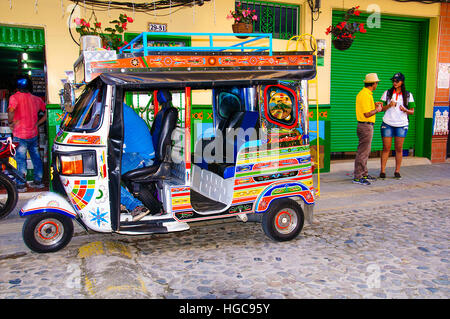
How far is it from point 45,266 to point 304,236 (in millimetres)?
3123

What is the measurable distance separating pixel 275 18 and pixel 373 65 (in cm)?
312

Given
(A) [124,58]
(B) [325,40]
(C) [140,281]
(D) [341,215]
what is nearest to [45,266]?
(C) [140,281]

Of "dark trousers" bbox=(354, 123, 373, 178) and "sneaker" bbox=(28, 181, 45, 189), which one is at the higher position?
"dark trousers" bbox=(354, 123, 373, 178)

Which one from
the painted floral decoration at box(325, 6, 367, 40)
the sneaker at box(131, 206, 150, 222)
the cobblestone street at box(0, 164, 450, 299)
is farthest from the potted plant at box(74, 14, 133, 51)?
the painted floral decoration at box(325, 6, 367, 40)

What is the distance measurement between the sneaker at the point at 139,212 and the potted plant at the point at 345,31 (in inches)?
262

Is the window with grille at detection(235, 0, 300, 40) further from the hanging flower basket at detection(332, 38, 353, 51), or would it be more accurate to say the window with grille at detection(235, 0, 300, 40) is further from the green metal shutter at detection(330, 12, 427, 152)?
the green metal shutter at detection(330, 12, 427, 152)

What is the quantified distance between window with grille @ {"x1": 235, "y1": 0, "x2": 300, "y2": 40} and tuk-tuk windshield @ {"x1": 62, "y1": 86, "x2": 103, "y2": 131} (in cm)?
557

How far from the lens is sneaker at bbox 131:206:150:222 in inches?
196

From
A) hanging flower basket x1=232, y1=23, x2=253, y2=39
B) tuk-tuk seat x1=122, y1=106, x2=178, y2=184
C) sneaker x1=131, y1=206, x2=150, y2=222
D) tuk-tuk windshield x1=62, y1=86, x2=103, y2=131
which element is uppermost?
hanging flower basket x1=232, y1=23, x2=253, y2=39

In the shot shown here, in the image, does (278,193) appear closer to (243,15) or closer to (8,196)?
(8,196)

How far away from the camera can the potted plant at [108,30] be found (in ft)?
25.5

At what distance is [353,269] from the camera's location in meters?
4.46

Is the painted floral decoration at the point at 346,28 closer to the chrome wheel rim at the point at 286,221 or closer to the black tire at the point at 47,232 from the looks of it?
the chrome wheel rim at the point at 286,221

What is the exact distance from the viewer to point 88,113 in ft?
15.6
